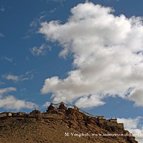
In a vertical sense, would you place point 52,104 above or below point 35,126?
above

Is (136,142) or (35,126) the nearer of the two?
(35,126)

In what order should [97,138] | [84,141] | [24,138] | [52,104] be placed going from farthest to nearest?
[52,104] < [97,138] < [84,141] < [24,138]

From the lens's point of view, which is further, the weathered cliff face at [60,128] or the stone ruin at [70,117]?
the stone ruin at [70,117]

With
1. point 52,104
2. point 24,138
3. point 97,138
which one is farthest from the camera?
point 52,104

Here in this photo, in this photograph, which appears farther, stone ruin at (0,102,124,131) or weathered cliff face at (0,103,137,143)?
stone ruin at (0,102,124,131)

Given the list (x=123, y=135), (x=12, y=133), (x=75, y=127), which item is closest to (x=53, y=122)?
(x=75, y=127)

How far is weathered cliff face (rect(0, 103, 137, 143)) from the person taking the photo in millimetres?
90938

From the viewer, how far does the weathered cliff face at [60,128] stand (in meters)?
90.9

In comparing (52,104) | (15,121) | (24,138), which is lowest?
(24,138)

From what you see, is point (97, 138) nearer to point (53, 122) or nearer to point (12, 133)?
point (53, 122)

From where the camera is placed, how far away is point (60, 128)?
98.0m

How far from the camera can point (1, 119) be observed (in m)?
102

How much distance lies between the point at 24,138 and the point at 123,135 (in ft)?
94.6

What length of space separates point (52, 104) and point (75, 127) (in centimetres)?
875
